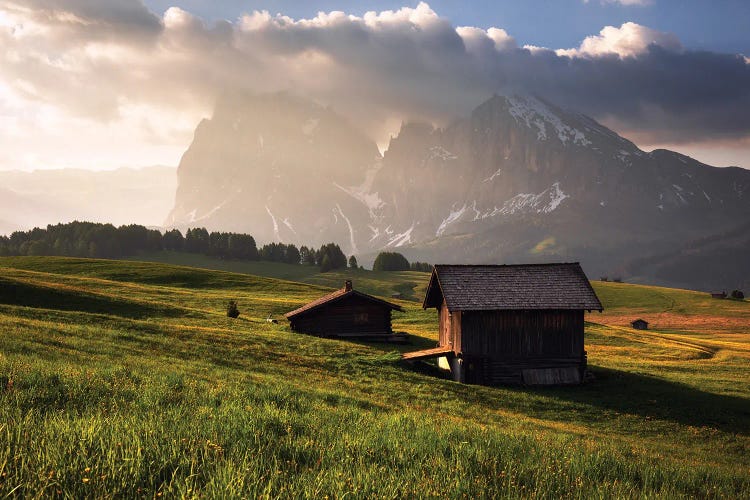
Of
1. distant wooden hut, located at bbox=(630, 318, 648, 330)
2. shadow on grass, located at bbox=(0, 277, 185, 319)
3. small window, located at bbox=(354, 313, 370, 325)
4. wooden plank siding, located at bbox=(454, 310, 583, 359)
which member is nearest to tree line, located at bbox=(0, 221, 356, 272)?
distant wooden hut, located at bbox=(630, 318, 648, 330)

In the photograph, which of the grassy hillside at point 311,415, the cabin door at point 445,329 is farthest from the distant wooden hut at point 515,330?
the grassy hillside at point 311,415

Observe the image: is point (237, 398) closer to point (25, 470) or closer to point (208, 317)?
point (25, 470)

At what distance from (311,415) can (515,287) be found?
33359 millimetres

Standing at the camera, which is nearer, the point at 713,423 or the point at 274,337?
the point at 713,423

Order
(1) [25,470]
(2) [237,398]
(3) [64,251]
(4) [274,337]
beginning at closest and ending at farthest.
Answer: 1. (1) [25,470]
2. (2) [237,398]
3. (4) [274,337]
4. (3) [64,251]

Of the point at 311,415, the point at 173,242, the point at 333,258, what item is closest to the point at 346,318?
the point at 311,415

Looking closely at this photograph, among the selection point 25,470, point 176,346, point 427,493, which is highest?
point 25,470

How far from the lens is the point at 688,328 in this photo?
101 m

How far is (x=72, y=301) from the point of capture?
49531 mm

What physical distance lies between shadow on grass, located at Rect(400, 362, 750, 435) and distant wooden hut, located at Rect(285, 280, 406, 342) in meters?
15.3

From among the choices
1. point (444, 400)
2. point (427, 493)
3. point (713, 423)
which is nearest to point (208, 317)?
point (444, 400)

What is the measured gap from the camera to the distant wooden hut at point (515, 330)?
38969 mm

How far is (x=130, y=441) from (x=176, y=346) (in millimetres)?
27968

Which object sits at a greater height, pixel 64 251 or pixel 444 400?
pixel 64 251
